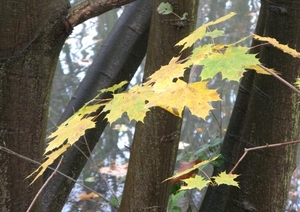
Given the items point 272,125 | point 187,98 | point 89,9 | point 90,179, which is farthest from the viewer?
point 90,179

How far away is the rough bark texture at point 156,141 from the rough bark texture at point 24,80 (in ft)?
0.81

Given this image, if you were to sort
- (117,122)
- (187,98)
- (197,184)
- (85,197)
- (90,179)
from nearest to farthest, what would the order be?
(187,98) < (197,184) < (85,197) < (90,179) < (117,122)

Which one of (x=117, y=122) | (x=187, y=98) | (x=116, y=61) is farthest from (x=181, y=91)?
(x=117, y=122)

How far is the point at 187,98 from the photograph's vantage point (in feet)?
2.12

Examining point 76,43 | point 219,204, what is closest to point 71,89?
point 76,43

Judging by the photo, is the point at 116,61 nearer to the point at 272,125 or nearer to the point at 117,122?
the point at 272,125

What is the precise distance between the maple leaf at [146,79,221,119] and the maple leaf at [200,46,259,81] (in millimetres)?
24

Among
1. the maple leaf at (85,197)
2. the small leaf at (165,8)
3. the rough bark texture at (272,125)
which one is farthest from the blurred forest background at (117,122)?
the small leaf at (165,8)

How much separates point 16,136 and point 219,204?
777mm

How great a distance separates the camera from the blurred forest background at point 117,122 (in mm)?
2350

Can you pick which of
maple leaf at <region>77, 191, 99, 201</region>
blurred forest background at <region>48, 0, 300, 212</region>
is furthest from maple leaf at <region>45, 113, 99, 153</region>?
maple leaf at <region>77, 191, 99, 201</region>

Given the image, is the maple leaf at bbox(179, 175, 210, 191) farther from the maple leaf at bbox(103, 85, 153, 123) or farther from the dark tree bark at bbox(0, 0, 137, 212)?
the dark tree bark at bbox(0, 0, 137, 212)

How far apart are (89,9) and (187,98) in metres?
0.53

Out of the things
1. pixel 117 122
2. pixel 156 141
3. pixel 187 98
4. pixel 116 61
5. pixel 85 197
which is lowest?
pixel 85 197
